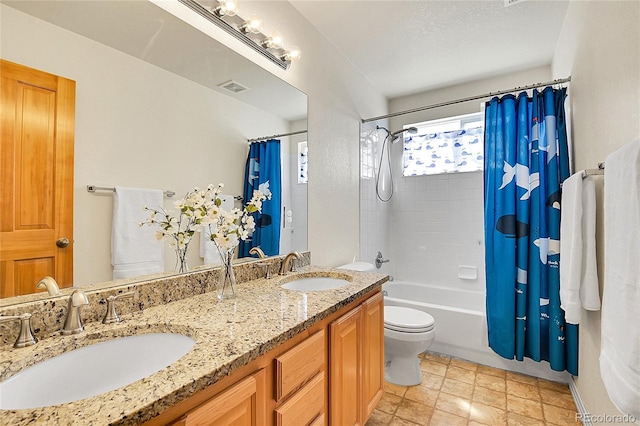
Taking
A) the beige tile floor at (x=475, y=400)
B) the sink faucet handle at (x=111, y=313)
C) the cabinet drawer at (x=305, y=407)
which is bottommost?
the beige tile floor at (x=475, y=400)

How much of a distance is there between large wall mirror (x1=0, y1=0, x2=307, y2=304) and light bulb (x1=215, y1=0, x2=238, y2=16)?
142mm

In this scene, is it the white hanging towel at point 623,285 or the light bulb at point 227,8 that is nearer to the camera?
the white hanging towel at point 623,285

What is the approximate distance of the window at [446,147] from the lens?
119 inches

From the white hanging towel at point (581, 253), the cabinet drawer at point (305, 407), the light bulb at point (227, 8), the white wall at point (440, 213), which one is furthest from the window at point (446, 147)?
the cabinet drawer at point (305, 407)

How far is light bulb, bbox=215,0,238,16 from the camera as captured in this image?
55.1 inches

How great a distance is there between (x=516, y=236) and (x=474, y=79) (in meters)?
1.68

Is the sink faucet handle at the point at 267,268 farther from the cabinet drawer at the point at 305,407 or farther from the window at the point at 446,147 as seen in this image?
the window at the point at 446,147

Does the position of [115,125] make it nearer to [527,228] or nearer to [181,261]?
[181,261]

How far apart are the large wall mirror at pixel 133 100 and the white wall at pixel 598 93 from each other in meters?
1.59

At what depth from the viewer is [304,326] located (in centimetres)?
100

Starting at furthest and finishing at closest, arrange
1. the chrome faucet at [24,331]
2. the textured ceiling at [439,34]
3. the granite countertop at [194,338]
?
the textured ceiling at [439,34] < the chrome faucet at [24,331] < the granite countertop at [194,338]

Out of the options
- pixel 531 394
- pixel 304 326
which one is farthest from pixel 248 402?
pixel 531 394

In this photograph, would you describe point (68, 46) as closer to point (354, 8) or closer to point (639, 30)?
point (354, 8)

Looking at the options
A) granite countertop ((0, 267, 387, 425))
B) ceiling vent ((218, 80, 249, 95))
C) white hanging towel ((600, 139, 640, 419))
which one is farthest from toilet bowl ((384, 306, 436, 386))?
ceiling vent ((218, 80, 249, 95))
